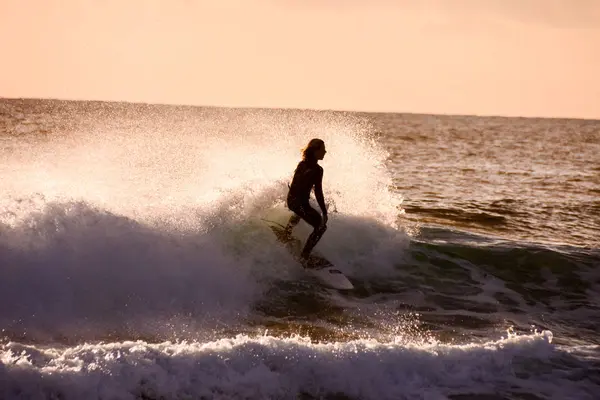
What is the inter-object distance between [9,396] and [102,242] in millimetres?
4400

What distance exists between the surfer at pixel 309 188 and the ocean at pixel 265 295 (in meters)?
1.04

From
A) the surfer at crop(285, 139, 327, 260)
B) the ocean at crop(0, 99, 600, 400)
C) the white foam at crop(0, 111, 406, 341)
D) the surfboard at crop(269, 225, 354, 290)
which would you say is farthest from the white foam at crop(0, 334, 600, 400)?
the surfer at crop(285, 139, 327, 260)

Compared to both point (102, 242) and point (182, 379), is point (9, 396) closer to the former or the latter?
point (182, 379)

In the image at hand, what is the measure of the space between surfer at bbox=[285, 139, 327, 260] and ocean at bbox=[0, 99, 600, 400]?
1039mm

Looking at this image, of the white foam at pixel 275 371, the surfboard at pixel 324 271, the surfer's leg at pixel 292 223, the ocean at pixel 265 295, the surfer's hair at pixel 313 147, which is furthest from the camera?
the surfer's leg at pixel 292 223

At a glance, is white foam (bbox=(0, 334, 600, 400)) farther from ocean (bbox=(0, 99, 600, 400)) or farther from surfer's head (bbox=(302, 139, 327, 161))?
surfer's head (bbox=(302, 139, 327, 161))

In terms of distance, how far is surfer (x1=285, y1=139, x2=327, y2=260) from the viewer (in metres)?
11.1

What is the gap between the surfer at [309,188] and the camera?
1109cm

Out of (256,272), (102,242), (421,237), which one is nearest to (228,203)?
(256,272)

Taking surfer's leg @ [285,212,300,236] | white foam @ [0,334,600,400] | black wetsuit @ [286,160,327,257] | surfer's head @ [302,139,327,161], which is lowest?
white foam @ [0,334,600,400]

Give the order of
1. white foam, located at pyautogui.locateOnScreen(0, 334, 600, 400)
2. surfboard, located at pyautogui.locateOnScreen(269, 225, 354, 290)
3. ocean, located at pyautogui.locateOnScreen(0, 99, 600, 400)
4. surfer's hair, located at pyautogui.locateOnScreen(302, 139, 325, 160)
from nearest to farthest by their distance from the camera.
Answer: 1. white foam, located at pyautogui.locateOnScreen(0, 334, 600, 400)
2. ocean, located at pyautogui.locateOnScreen(0, 99, 600, 400)
3. surfer's hair, located at pyautogui.locateOnScreen(302, 139, 325, 160)
4. surfboard, located at pyautogui.locateOnScreen(269, 225, 354, 290)

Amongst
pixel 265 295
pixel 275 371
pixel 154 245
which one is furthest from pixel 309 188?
Answer: pixel 275 371

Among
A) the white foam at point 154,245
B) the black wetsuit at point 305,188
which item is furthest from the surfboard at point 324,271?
the black wetsuit at point 305,188

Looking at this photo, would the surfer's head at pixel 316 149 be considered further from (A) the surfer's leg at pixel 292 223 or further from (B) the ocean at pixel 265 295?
(B) the ocean at pixel 265 295
